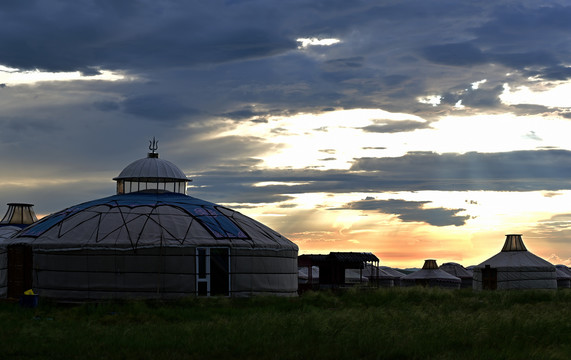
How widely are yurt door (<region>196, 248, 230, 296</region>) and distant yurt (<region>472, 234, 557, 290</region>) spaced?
22.9 metres

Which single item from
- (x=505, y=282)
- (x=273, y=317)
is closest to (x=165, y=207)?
(x=273, y=317)

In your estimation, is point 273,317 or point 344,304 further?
point 344,304

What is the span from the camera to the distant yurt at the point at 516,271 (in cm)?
4334

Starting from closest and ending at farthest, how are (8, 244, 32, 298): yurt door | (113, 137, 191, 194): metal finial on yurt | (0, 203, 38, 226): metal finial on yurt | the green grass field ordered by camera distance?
the green grass field < (8, 244, 32, 298): yurt door < (113, 137, 191, 194): metal finial on yurt < (0, 203, 38, 226): metal finial on yurt

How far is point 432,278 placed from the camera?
5906cm

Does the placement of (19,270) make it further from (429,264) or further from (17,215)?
(429,264)

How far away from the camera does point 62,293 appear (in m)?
25.6

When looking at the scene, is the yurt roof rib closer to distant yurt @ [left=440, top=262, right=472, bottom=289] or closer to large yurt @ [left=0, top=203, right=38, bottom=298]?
large yurt @ [left=0, top=203, right=38, bottom=298]

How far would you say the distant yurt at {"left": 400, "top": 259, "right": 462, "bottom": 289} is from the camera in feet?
194

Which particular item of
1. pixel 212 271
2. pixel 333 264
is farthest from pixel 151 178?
pixel 333 264

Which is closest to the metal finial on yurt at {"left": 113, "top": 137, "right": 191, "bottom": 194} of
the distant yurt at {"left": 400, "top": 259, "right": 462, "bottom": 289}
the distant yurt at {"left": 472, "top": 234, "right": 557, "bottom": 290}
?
the distant yurt at {"left": 472, "top": 234, "right": 557, "bottom": 290}

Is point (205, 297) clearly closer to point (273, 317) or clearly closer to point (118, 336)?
point (273, 317)

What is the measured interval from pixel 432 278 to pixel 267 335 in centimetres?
4561

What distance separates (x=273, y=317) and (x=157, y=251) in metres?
→ 7.72
